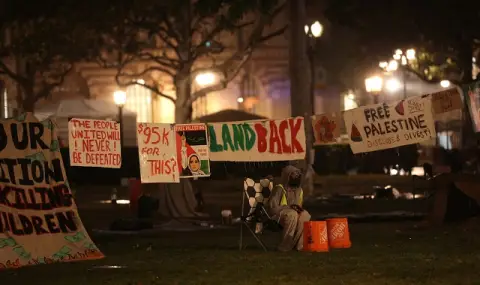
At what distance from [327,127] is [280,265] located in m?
5.08

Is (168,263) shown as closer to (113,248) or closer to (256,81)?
(113,248)

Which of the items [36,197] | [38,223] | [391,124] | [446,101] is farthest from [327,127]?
[38,223]

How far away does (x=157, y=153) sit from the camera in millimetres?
17000

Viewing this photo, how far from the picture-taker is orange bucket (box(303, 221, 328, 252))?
1527 cm

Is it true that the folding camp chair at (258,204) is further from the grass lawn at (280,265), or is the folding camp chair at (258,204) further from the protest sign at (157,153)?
the protest sign at (157,153)

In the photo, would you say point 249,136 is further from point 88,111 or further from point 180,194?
point 88,111

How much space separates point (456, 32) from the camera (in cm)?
3838

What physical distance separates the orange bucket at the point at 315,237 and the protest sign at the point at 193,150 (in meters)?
2.55

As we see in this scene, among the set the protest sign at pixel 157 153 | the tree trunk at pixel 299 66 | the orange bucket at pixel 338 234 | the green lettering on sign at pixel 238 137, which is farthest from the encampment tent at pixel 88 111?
the orange bucket at pixel 338 234

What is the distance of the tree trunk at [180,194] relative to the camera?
24406 millimetres

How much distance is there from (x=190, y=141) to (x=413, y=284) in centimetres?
631

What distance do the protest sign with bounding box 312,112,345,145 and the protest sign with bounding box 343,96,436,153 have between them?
0.21 m

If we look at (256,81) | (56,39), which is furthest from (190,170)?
(256,81)

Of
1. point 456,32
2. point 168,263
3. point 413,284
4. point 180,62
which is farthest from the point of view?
point 456,32
